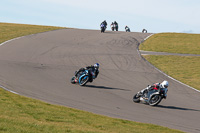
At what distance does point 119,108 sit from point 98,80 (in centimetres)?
762

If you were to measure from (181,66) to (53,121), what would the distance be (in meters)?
23.3

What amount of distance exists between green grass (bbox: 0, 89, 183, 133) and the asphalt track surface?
4.43ft

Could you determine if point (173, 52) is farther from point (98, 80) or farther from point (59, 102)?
point (59, 102)

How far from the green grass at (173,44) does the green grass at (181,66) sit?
4.13 m

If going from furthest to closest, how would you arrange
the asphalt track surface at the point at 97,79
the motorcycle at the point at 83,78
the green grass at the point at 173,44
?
1. the green grass at the point at 173,44
2. the motorcycle at the point at 83,78
3. the asphalt track surface at the point at 97,79

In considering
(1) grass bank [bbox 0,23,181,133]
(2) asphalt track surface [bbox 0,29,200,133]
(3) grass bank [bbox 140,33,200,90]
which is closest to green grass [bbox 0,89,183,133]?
(1) grass bank [bbox 0,23,181,133]

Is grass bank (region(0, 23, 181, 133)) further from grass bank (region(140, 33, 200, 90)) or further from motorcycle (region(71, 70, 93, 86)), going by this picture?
grass bank (region(140, 33, 200, 90))

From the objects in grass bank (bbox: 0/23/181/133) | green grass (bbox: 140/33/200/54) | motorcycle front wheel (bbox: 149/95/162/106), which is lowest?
motorcycle front wheel (bbox: 149/95/162/106)

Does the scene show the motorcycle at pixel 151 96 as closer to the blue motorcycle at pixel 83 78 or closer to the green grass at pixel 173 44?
the blue motorcycle at pixel 83 78

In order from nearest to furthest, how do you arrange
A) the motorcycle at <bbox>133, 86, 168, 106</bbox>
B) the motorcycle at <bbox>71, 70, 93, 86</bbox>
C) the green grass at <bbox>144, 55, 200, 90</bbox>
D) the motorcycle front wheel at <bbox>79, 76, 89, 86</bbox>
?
the motorcycle at <bbox>133, 86, 168, 106</bbox>, the motorcycle at <bbox>71, 70, 93, 86</bbox>, the motorcycle front wheel at <bbox>79, 76, 89, 86</bbox>, the green grass at <bbox>144, 55, 200, 90</bbox>

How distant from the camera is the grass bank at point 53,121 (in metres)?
8.80

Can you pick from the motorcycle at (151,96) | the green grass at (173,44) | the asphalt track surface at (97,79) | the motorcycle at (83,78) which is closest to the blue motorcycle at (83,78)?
the motorcycle at (83,78)

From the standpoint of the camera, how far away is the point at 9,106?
38.0ft

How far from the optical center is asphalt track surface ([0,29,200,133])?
1459 centimetres
